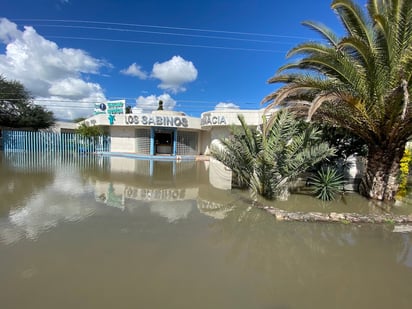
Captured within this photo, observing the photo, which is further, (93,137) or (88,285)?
(93,137)

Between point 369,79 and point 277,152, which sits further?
point 277,152

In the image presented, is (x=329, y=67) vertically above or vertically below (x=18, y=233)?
above

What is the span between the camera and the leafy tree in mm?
7078

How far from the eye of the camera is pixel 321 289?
3.07 metres

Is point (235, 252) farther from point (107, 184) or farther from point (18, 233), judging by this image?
point (107, 184)

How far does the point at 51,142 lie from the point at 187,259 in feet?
77.5

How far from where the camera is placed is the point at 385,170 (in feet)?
24.5

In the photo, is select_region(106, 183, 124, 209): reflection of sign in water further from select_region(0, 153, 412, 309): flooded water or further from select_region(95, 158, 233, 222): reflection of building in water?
select_region(0, 153, 412, 309): flooded water

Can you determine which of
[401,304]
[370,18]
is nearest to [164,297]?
[401,304]

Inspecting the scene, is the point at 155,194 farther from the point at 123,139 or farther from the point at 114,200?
the point at 123,139

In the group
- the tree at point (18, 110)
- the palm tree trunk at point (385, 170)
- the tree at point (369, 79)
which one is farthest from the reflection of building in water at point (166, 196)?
the tree at point (18, 110)

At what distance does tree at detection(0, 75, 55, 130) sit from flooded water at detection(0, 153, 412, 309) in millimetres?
25602

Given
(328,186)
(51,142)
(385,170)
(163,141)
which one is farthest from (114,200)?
(51,142)

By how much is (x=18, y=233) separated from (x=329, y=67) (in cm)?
822
